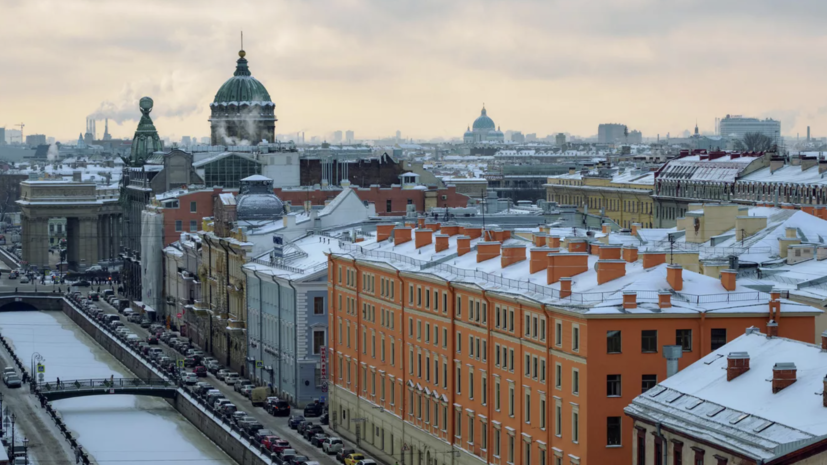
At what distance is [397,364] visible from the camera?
5878cm

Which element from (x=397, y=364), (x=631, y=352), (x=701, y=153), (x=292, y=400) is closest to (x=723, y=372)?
(x=631, y=352)

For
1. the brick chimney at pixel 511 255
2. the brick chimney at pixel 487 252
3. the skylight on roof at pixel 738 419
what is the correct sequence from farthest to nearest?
the brick chimney at pixel 487 252 < the brick chimney at pixel 511 255 < the skylight on roof at pixel 738 419

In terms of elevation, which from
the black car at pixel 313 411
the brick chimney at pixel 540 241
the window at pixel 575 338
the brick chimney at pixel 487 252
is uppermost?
the brick chimney at pixel 540 241

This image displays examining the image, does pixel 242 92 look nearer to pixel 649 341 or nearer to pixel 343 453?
pixel 343 453

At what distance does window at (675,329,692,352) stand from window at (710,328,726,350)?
57 centimetres

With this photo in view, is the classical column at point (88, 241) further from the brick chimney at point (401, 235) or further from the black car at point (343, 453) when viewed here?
the black car at point (343, 453)

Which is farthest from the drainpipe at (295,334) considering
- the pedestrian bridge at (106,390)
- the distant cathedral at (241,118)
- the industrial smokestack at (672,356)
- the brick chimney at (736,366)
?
the distant cathedral at (241,118)

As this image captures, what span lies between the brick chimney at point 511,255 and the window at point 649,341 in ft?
30.6

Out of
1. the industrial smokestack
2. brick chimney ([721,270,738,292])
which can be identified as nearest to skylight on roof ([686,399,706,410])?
the industrial smokestack

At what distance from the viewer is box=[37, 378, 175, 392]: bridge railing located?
3054 inches

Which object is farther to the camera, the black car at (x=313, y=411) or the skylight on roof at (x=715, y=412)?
the black car at (x=313, y=411)

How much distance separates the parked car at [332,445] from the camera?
60.3 m

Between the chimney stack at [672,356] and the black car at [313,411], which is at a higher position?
the chimney stack at [672,356]

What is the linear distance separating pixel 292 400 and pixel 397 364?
554 inches
